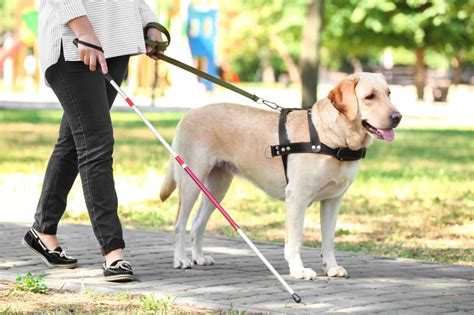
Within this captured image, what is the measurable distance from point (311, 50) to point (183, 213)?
16052mm

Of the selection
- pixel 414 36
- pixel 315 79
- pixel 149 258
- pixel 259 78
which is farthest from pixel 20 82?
pixel 259 78

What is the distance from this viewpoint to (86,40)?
636 cm

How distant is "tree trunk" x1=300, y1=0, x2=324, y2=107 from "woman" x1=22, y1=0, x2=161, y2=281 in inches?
631

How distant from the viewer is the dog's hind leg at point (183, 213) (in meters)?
7.02

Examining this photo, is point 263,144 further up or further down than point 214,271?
further up

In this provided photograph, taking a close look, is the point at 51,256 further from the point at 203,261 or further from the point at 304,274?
the point at 304,274

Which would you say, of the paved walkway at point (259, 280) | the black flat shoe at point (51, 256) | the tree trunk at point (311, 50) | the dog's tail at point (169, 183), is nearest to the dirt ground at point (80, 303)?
the paved walkway at point (259, 280)

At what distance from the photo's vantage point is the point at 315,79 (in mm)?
22625

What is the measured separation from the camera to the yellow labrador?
6.43 m

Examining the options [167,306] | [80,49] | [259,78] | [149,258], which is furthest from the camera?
[259,78]

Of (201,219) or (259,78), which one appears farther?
(259,78)

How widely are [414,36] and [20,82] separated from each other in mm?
16937

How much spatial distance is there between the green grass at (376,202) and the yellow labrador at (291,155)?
4.80 feet

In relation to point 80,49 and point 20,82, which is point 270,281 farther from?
point 20,82
